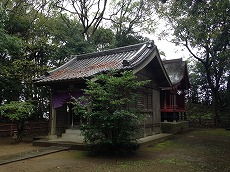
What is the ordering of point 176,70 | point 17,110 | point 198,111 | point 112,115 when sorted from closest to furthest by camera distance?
point 112,115 → point 17,110 → point 176,70 → point 198,111

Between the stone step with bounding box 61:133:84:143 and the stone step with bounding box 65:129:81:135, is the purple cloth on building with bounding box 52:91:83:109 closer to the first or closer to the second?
the stone step with bounding box 65:129:81:135

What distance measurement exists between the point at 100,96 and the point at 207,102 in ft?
99.8

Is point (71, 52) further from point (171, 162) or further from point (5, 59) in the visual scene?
point (171, 162)

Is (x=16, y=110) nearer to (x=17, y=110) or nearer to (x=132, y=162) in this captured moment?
(x=17, y=110)

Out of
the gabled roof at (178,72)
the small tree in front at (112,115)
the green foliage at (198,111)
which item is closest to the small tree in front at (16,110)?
the small tree in front at (112,115)

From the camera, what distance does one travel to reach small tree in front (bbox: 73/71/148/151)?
852 centimetres

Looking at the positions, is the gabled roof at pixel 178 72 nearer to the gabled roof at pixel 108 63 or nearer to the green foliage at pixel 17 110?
the gabled roof at pixel 108 63

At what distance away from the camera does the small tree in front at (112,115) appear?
28.0ft

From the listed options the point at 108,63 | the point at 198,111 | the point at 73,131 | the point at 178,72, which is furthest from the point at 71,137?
the point at 198,111

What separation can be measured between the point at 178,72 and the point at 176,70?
525mm

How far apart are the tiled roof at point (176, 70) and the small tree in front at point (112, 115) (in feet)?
38.7

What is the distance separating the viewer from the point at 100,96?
8.80 metres

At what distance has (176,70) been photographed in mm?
21922

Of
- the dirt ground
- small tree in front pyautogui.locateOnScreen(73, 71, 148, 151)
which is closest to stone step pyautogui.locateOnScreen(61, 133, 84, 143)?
the dirt ground
